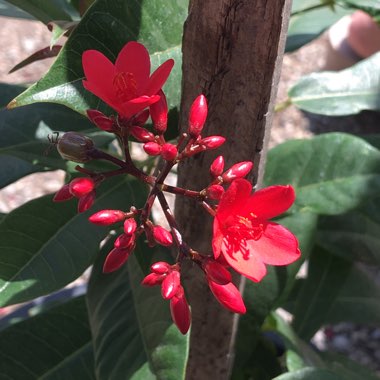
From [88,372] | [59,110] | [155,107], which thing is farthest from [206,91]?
[88,372]

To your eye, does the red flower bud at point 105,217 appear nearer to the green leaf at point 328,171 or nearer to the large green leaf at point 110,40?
the large green leaf at point 110,40

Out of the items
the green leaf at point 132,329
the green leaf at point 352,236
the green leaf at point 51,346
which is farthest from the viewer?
the green leaf at point 352,236

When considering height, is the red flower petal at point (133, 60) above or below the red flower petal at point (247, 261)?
above

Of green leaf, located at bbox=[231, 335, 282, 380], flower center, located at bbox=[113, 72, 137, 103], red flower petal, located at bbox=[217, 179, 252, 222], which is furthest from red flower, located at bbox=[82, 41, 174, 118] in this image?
green leaf, located at bbox=[231, 335, 282, 380]

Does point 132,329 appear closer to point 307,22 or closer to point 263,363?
point 263,363

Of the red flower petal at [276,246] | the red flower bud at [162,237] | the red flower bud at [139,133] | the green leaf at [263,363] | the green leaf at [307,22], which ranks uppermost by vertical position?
the red flower bud at [139,133]

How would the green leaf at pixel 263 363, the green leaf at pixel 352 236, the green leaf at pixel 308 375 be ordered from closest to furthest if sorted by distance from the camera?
the green leaf at pixel 308 375 < the green leaf at pixel 352 236 < the green leaf at pixel 263 363

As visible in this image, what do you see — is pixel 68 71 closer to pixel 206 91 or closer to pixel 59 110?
pixel 206 91

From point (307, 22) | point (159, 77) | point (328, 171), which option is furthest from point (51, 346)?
point (307, 22)

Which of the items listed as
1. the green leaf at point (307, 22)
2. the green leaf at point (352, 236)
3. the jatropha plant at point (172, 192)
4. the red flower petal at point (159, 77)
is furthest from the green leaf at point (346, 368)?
the red flower petal at point (159, 77)
